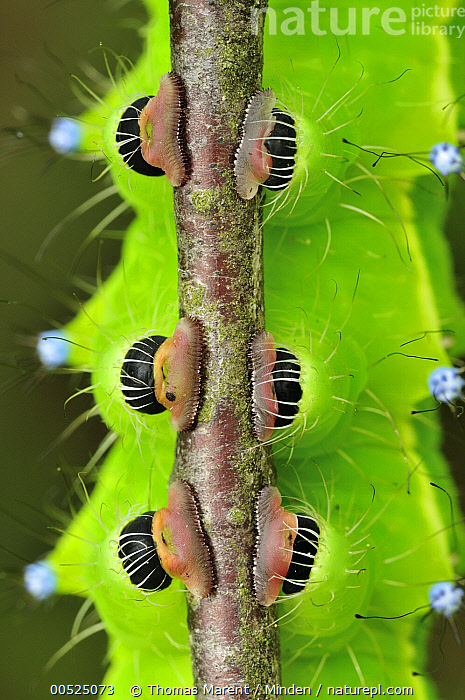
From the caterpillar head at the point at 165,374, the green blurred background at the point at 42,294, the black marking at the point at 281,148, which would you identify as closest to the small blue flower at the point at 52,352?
the green blurred background at the point at 42,294

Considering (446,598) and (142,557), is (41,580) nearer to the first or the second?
(142,557)

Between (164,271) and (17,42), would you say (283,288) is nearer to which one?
(164,271)

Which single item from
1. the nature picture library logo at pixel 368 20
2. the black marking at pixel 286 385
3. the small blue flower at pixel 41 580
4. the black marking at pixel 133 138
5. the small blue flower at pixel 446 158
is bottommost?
the small blue flower at pixel 41 580

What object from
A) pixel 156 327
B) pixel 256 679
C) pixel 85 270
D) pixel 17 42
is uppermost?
pixel 17 42

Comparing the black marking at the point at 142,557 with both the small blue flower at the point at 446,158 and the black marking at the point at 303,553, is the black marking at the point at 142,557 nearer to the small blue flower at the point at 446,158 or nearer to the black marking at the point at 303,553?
the black marking at the point at 303,553

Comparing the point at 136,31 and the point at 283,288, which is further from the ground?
the point at 136,31

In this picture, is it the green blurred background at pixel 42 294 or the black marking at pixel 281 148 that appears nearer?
the black marking at pixel 281 148

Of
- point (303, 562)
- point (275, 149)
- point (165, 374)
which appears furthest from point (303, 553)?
point (275, 149)

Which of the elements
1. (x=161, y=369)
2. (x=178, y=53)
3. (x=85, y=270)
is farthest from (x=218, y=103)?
(x=85, y=270)
